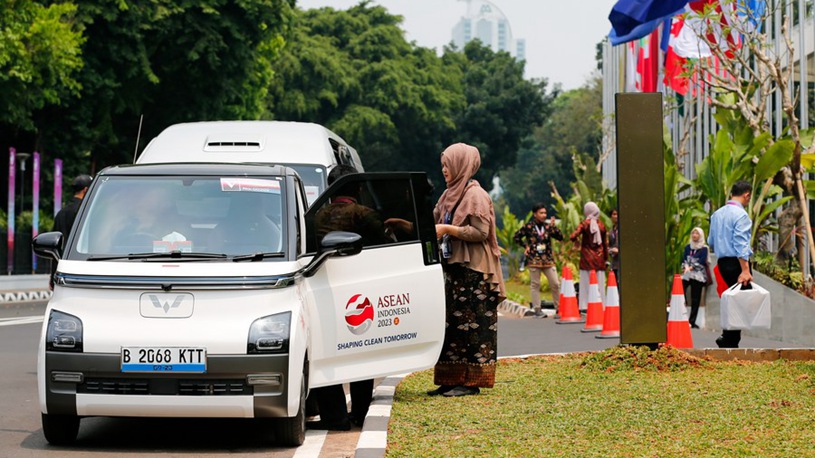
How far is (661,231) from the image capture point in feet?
37.0

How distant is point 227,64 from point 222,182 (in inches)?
1164

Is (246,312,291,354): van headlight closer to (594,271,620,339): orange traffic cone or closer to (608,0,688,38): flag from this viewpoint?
(594,271,620,339): orange traffic cone

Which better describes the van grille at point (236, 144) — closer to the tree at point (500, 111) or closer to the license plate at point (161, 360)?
the license plate at point (161, 360)

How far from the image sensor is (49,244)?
8359 mm

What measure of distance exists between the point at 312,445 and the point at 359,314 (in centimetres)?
97

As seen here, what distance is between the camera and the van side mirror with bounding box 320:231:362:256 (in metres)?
8.30

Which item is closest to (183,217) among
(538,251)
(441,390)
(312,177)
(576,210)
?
(441,390)

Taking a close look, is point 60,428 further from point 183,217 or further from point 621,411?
point 621,411

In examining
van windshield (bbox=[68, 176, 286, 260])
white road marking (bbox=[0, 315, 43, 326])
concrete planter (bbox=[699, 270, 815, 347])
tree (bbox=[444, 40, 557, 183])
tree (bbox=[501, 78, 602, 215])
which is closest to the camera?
van windshield (bbox=[68, 176, 286, 260])

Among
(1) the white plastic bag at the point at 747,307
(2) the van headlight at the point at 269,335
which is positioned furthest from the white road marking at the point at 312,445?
(1) the white plastic bag at the point at 747,307

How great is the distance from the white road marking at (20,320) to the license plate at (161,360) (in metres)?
12.2

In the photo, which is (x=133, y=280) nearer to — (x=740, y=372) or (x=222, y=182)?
(x=222, y=182)

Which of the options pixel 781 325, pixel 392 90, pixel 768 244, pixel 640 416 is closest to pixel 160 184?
pixel 640 416

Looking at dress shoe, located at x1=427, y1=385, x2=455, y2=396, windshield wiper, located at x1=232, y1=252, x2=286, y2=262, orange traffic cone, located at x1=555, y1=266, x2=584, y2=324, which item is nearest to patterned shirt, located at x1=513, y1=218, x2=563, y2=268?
orange traffic cone, located at x1=555, y1=266, x2=584, y2=324
